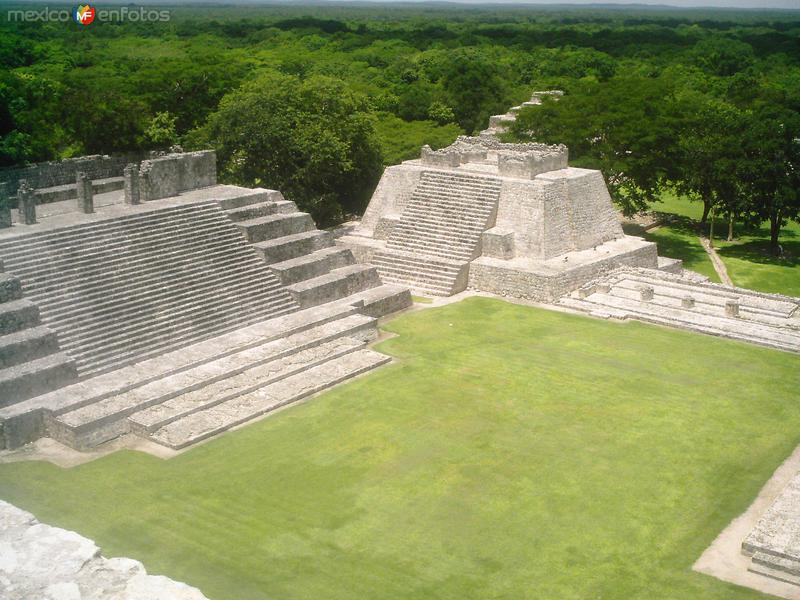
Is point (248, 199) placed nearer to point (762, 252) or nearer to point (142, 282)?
point (142, 282)

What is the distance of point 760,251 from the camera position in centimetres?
2878

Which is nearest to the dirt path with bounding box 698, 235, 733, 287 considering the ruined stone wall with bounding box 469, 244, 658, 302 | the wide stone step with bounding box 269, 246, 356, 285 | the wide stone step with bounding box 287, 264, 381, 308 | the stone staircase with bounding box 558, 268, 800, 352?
the stone staircase with bounding box 558, 268, 800, 352

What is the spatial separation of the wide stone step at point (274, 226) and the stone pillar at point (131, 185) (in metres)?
2.27

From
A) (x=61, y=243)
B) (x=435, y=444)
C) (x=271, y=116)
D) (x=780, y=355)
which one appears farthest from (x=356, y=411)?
(x=271, y=116)

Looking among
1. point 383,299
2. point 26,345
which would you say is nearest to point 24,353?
point 26,345

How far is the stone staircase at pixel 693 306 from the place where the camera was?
20.0 meters

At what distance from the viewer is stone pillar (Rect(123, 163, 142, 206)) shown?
19.4 meters

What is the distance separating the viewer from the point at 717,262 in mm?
27406

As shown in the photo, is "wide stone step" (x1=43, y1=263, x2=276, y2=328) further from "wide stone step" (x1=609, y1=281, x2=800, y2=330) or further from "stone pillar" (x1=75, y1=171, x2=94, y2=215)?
"wide stone step" (x1=609, y1=281, x2=800, y2=330)

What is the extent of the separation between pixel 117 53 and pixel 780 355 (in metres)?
53.6

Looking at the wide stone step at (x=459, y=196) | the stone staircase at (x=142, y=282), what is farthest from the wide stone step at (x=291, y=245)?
the wide stone step at (x=459, y=196)

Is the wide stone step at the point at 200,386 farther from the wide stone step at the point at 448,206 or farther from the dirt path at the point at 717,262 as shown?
the dirt path at the point at 717,262

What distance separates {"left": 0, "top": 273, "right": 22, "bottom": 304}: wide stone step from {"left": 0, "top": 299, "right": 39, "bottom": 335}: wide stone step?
0.09 meters

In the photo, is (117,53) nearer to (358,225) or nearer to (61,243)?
(358,225)
